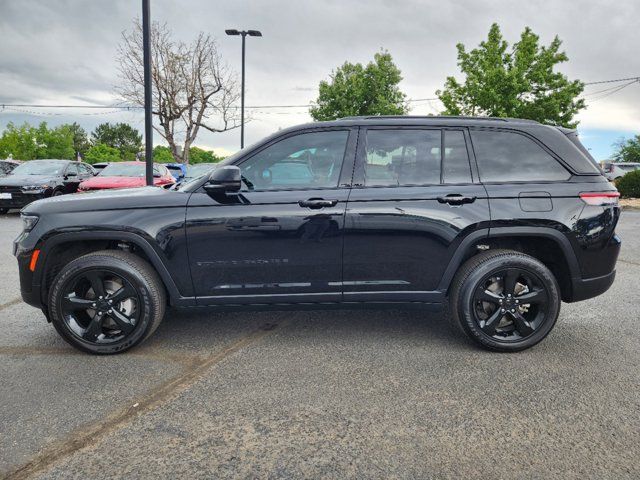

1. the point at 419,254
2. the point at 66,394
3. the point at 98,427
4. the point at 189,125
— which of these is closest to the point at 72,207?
the point at 66,394

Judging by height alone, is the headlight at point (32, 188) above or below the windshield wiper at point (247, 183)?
below

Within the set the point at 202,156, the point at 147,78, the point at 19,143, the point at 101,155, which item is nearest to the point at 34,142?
the point at 19,143

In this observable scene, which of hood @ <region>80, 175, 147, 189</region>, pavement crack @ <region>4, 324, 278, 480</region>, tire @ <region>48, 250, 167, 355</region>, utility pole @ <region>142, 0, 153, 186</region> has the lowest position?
pavement crack @ <region>4, 324, 278, 480</region>

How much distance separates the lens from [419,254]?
11.0 feet

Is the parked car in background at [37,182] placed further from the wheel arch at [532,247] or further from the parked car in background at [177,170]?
the wheel arch at [532,247]

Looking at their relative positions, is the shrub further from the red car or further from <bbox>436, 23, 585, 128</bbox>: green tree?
the red car

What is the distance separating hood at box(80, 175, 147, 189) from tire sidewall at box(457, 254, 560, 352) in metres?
9.05

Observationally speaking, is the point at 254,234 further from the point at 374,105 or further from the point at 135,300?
the point at 374,105

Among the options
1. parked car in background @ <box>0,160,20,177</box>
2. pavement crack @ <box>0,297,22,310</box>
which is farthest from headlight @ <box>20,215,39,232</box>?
parked car in background @ <box>0,160,20,177</box>

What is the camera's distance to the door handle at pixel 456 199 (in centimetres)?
332

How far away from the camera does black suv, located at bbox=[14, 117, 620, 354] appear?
10.7 feet

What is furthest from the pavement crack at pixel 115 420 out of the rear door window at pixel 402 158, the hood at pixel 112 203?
the rear door window at pixel 402 158

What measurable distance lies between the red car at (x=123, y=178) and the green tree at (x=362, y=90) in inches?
1116

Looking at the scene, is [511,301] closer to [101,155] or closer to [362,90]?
[362,90]
